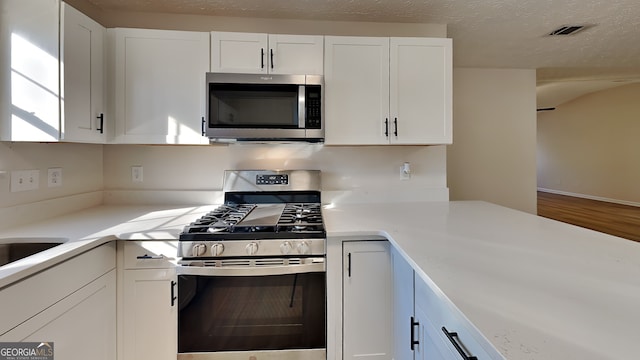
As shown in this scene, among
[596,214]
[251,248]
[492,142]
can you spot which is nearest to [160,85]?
[251,248]

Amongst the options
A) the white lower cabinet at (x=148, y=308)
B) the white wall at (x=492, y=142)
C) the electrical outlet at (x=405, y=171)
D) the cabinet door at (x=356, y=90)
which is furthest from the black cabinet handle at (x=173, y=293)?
the white wall at (x=492, y=142)

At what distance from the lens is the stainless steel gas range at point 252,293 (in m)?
1.43

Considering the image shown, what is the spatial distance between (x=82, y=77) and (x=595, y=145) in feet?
30.6

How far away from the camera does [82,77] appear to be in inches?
63.4

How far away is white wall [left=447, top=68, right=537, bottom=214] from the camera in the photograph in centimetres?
342

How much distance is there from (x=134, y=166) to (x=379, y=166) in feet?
5.88

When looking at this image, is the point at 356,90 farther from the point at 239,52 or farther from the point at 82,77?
the point at 82,77

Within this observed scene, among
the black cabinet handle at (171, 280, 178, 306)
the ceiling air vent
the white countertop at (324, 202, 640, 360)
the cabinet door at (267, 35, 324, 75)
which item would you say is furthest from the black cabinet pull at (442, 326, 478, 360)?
the ceiling air vent

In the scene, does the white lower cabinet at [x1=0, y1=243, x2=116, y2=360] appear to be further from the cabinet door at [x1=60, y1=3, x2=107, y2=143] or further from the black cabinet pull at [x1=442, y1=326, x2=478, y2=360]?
the black cabinet pull at [x1=442, y1=326, x2=478, y2=360]

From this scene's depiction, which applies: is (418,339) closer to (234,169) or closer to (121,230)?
(121,230)

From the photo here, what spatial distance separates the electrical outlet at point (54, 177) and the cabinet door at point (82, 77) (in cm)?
30

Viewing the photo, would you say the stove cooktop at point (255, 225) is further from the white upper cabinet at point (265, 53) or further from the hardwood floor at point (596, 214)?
the hardwood floor at point (596, 214)

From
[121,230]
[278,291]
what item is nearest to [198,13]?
[121,230]

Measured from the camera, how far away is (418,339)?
117cm
